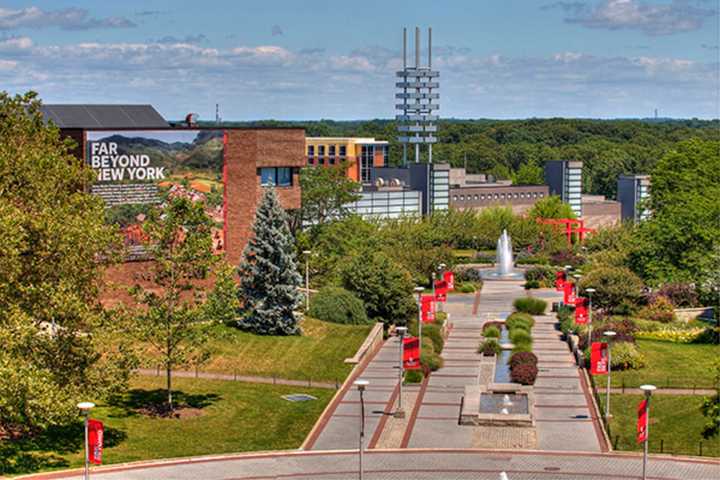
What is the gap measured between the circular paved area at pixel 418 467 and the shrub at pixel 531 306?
117ft

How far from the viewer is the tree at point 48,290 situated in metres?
37.3

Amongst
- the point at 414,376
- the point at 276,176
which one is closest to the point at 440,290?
the point at 414,376

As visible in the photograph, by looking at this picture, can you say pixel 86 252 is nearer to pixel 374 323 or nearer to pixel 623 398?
pixel 623 398

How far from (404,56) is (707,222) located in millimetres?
106885

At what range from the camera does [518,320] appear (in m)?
71.3

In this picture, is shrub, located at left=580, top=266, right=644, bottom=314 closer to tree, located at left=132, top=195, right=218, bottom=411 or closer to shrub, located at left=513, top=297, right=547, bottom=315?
shrub, located at left=513, top=297, right=547, bottom=315

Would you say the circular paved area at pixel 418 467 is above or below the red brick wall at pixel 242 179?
below

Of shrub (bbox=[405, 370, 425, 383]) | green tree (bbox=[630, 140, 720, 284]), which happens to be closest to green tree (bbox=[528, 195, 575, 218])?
green tree (bbox=[630, 140, 720, 284])

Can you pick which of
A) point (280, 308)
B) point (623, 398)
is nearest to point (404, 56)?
point (280, 308)

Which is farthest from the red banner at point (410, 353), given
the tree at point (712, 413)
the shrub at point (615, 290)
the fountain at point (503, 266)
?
the fountain at point (503, 266)

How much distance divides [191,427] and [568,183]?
348ft

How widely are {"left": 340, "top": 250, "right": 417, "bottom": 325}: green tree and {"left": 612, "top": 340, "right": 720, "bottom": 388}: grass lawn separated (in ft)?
44.3

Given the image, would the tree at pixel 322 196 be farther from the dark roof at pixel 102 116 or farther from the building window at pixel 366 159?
the building window at pixel 366 159

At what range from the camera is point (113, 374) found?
41.4m
